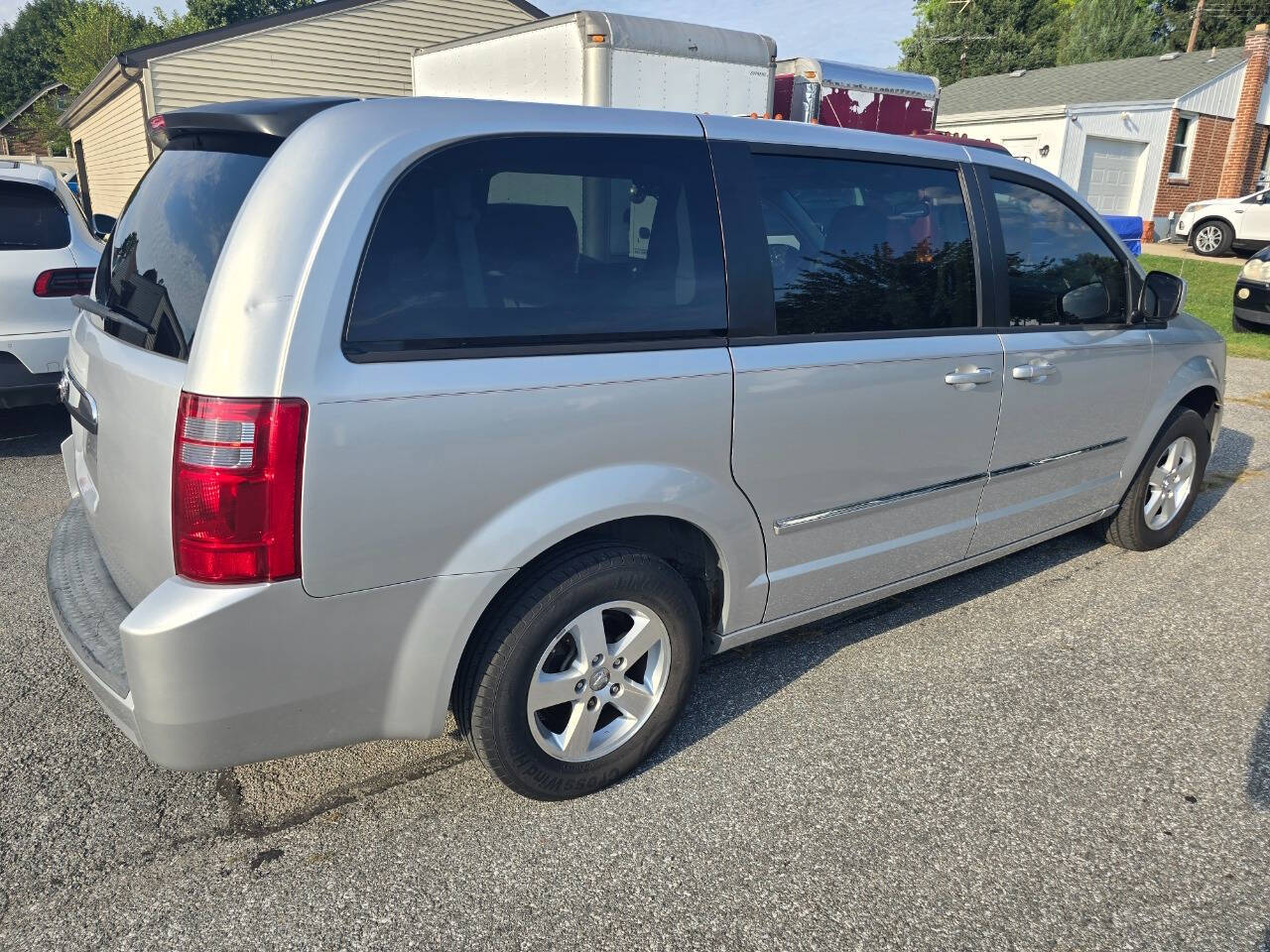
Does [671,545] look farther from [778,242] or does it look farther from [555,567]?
[778,242]

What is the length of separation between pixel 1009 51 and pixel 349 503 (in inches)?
1972

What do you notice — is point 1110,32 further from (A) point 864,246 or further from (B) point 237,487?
(B) point 237,487

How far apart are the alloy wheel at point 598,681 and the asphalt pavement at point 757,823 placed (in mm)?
193

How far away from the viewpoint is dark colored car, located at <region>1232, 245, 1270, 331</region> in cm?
1031

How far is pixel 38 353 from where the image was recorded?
195 inches

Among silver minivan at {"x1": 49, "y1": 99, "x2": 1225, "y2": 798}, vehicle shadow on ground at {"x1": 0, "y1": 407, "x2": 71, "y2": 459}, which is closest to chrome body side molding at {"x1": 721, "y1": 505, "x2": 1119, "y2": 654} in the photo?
silver minivan at {"x1": 49, "y1": 99, "x2": 1225, "y2": 798}

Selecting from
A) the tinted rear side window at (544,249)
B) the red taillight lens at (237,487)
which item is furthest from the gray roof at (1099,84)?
the red taillight lens at (237,487)

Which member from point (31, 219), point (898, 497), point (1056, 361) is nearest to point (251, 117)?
point (898, 497)

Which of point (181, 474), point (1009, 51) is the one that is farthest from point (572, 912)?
point (1009, 51)

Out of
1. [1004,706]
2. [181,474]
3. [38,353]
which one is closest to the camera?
[181,474]

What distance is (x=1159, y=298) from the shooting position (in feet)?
12.8

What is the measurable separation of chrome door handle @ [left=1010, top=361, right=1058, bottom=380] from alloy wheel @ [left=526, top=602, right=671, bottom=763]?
5.52 feet

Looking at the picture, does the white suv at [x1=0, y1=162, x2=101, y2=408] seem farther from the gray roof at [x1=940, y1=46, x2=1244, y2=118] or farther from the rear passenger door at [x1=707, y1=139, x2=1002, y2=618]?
the gray roof at [x1=940, y1=46, x2=1244, y2=118]

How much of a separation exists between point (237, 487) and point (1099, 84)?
28.3m
